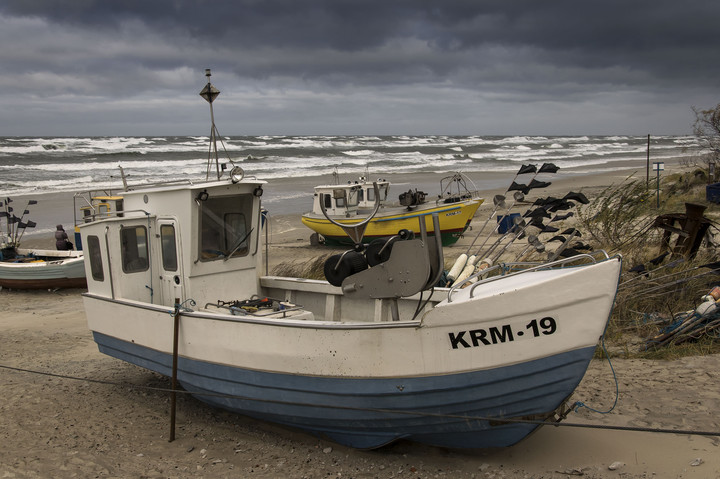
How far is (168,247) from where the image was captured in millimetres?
7266

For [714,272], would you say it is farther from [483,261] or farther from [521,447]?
[521,447]

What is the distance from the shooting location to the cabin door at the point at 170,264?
7159 millimetres

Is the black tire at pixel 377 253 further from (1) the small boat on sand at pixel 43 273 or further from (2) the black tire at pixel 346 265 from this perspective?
(1) the small boat on sand at pixel 43 273

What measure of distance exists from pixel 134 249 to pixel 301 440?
116 inches

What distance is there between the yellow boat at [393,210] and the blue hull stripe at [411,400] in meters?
11.4

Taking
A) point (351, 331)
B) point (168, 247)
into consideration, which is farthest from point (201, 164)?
point (351, 331)

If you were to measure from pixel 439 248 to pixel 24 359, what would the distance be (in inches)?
283

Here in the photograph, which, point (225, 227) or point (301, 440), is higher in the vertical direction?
point (225, 227)

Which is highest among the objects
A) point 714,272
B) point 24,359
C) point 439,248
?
point 439,248

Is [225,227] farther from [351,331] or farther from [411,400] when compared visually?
[411,400]

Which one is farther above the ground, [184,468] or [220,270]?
[220,270]

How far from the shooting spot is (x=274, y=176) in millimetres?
44469

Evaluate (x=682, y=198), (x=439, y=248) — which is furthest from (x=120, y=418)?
(x=682, y=198)

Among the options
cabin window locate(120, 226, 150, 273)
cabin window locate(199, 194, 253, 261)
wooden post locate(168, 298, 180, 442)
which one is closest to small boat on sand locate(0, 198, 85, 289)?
cabin window locate(120, 226, 150, 273)
